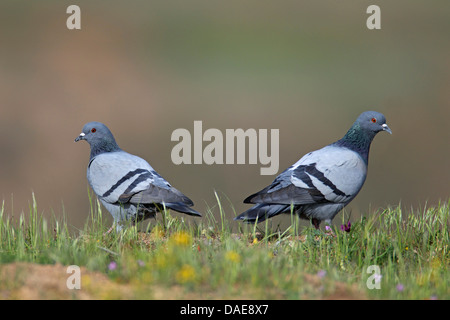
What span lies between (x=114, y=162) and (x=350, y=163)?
3.07m

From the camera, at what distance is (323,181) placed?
7887 mm

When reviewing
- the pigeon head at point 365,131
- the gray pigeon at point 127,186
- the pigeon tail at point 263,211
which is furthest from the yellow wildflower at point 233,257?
the pigeon head at point 365,131

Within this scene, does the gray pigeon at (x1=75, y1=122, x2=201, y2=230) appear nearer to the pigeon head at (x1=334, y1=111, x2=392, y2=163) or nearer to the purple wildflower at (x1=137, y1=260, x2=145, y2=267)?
the purple wildflower at (x1=137, y1=260, x2=145, y2=267)

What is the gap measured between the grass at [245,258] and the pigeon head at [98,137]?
4.95ft

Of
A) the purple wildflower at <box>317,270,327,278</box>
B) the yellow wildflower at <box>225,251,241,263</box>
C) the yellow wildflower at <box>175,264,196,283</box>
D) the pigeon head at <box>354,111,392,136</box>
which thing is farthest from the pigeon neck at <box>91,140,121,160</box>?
the purple wildflower at <box>317,270,327,278</box>

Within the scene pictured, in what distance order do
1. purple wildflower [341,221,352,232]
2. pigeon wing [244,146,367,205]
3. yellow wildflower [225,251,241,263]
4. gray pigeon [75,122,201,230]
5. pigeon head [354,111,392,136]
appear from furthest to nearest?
pigeon head [354,111,392,136] < pigeon wing [244,146,367,205] < gray pigeon [75,122,201,230] < purple wildflower [341,221,352,232] < yellow wildflower [225,251,241,263]

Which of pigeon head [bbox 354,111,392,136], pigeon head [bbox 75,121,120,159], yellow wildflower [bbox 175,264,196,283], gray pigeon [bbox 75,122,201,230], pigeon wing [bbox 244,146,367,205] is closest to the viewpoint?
yellow wildflower [bbox 175,264,196,283]

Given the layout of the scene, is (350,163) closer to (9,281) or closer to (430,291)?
(430,291)

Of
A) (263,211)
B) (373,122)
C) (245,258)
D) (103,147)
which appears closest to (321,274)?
(245,258)

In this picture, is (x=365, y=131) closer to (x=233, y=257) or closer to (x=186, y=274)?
(x=233, y=257)

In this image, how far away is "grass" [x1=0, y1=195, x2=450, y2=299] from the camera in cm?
495

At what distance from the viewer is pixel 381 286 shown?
5309 millimetres

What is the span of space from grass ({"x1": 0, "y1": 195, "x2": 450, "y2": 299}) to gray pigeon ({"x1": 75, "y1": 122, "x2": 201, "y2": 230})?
0.27m
